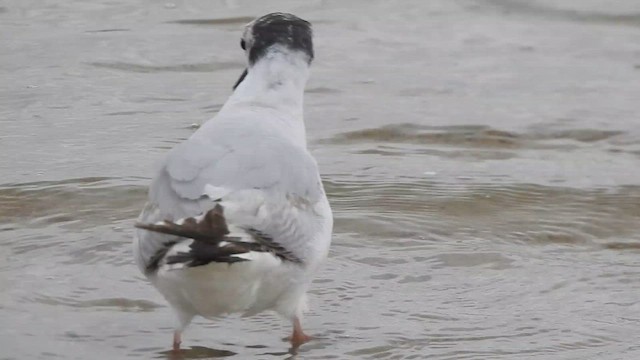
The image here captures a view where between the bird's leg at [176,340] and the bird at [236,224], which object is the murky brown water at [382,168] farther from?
the bird at [236,224]

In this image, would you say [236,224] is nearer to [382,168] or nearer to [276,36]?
[276,36]

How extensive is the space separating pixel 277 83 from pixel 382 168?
1643 mm

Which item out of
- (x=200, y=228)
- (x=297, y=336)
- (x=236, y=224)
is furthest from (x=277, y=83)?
(x=200, y=228)

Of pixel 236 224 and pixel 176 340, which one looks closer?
pixel 236 224

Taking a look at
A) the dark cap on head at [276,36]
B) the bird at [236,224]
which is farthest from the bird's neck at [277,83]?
the bird at [236,224]

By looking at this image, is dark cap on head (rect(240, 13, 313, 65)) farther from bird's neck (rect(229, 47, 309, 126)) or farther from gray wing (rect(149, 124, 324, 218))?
gray wing (rect(149, 124, 324, 218))

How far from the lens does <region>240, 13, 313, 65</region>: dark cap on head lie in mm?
6613

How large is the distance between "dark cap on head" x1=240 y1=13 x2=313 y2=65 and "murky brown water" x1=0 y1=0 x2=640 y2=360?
34.7 inches

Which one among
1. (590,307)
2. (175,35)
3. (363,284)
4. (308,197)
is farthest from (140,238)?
(175,35)

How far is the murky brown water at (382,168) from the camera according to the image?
5789 millimetres

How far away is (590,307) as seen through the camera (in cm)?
598

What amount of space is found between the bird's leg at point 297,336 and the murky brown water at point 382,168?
4 cm

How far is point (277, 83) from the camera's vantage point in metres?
6.43

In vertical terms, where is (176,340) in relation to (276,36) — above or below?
below
